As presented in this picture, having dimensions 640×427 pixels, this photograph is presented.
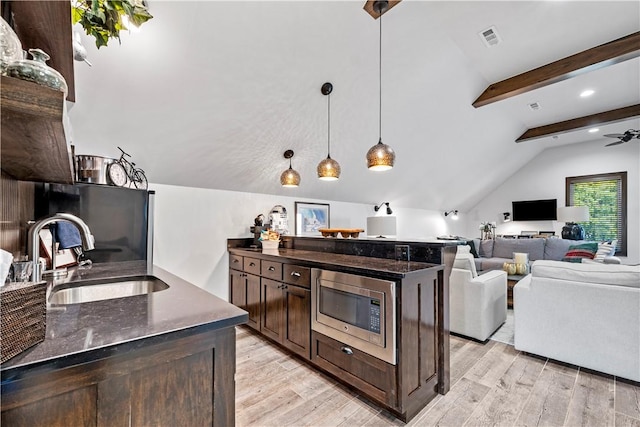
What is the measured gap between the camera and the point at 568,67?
141 inches

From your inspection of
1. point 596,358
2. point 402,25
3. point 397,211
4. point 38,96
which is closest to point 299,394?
point 38,96

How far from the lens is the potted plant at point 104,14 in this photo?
2.79 feet

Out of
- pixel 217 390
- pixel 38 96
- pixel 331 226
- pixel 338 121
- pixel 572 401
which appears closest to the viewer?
pixel 38 96

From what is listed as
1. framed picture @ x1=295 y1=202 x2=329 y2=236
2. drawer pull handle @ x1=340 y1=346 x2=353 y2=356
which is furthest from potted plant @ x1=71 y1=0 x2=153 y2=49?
framed picture @ x1=295 y1=202 x2=329 y2=236

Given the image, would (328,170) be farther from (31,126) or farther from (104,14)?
(31,126)

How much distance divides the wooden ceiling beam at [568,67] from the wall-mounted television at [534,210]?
4592mm

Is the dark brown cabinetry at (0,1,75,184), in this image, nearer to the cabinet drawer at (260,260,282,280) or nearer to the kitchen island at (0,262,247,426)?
the kitchen island at (0,262,247,426)

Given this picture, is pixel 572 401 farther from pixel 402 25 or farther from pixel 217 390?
pixel 402 25

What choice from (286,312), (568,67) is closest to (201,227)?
(286,312)

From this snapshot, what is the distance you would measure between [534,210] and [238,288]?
7.91m

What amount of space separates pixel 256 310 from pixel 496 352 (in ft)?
8.30

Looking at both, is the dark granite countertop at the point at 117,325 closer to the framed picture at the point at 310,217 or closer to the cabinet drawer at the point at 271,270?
the cabinet drawer at the point at 271,270

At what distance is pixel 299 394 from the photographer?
2.11 meters

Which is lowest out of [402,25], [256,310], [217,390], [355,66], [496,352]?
[496,352]
